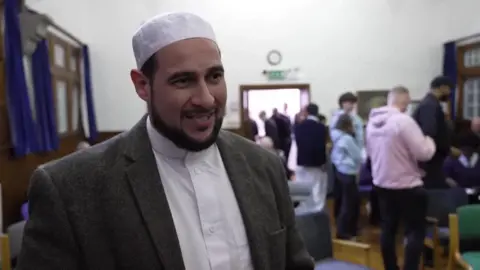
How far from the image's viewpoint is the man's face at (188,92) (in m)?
0.93

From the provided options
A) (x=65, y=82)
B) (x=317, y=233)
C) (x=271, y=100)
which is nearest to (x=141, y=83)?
(x=317, y=233)

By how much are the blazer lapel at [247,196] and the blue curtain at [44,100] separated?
13.9ft

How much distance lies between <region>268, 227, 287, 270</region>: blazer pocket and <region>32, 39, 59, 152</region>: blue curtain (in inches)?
170

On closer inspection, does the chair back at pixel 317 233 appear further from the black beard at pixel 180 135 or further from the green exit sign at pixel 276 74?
the green exit sign at pixel 276 74

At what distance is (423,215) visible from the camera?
10.8 ft

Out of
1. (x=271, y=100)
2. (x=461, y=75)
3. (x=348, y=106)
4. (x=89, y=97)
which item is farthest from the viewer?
(x=271, y=100)

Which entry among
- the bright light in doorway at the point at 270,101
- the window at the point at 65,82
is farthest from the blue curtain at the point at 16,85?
the bright light in doorway at the point at 270,101

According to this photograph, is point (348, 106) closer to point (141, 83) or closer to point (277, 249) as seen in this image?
point (277, 249)

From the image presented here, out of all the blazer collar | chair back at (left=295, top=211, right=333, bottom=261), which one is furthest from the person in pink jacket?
the blazer collar

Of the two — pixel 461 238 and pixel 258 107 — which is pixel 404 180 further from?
pixel 258 107

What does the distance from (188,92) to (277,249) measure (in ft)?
1.32

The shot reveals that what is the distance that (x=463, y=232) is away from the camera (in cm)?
321

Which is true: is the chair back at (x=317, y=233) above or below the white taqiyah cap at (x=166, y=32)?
below

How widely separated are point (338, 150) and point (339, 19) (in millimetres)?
3589
